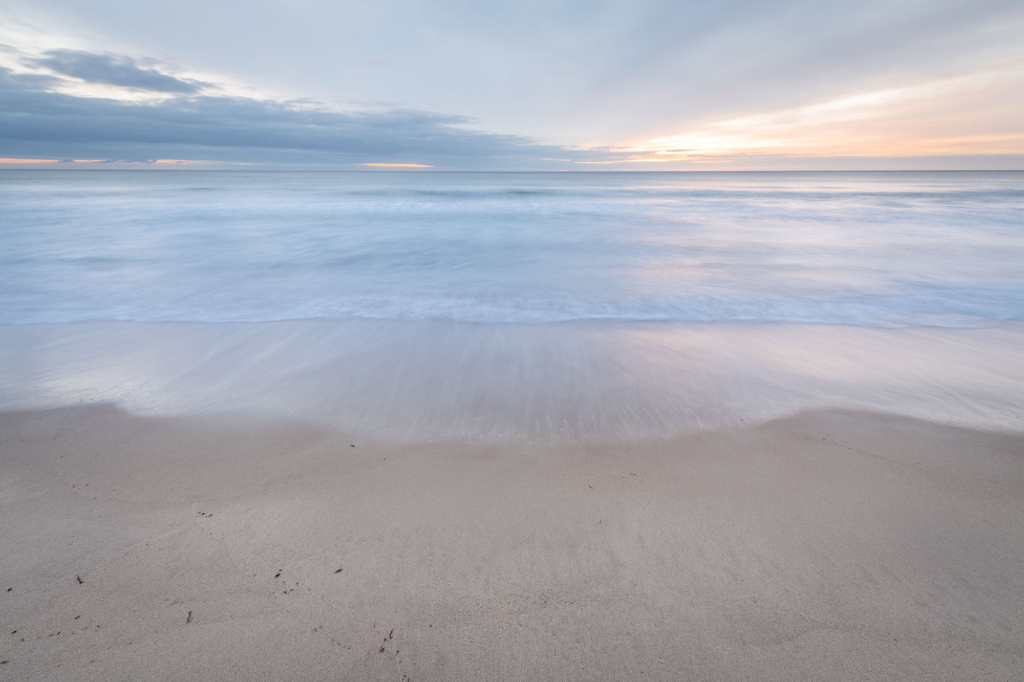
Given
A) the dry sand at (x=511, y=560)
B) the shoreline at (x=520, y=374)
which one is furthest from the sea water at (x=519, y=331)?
the dry sand at (x=511, y=560)

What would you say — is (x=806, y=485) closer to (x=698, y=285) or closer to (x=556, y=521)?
(x=556, y=521)

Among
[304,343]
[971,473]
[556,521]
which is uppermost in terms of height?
[971,473]

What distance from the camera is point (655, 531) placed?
2268mm

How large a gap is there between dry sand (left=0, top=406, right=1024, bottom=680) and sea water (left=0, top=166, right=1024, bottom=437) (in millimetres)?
655

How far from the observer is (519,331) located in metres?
5.73

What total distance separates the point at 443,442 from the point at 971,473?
3220 mm

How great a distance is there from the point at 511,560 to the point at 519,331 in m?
3.81

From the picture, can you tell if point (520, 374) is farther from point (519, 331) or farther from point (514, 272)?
point (514, 272)

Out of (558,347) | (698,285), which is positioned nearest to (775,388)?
(558,347)

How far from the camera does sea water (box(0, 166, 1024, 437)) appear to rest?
372 cm

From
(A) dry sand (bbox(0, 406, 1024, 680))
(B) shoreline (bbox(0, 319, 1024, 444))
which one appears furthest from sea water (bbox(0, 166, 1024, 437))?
(A) dry sand (bbox(0, 406, 1024, 680))

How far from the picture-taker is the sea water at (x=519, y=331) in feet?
12.2

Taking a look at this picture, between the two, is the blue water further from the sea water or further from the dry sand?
the dry sand

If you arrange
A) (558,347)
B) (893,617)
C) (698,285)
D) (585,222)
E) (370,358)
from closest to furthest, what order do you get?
(893,617)
(370,358)
(558,347)
(698,285)
(585,222)
